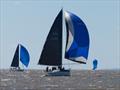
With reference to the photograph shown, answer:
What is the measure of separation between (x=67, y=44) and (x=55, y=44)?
1.79 m

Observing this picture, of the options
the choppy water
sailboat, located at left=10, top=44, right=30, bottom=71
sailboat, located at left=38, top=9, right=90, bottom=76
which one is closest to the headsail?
sailboat, located at left=38, top=9, right=90, bottom=76

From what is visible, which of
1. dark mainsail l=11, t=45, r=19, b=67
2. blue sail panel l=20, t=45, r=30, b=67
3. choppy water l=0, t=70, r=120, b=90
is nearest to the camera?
choppy water l=0, t=70, r=120, b=90

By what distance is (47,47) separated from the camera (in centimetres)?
7806

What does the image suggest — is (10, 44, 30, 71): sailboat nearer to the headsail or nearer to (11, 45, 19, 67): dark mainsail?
(11, 45, 19, 67): dark mainsail

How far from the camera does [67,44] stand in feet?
254

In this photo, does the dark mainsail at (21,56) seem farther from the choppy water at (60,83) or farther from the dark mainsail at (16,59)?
the choppy water at (60,83)

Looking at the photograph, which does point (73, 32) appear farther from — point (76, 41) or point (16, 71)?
point (16, 71)

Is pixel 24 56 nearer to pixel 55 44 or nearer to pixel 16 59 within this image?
pixel 16 59

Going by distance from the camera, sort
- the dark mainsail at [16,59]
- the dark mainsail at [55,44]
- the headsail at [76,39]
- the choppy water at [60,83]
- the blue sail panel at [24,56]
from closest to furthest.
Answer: the choppy water at [60,83]
the headsail at [76,39]
the dark mainsail at [55,44]
the blue sail panel at [24,56]
the dark mainsail at [16,59]

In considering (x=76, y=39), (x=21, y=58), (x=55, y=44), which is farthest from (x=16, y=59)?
(x=76, y=39)

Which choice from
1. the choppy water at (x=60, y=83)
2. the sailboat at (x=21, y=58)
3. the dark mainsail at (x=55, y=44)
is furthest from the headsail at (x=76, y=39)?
the sailboat at (x=21, y=58)

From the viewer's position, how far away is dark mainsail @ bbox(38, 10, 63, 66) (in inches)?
3044

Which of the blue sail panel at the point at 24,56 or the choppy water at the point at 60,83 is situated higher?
the blue sail panel at the point at 24,56

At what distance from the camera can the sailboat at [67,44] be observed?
75.8 meters
